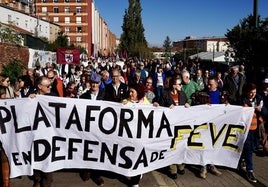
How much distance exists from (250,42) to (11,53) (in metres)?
11.8

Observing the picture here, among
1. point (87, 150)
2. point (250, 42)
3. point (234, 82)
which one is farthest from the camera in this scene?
point (250, 42)

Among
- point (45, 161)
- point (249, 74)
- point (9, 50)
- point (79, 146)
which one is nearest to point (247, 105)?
point (79, 146)

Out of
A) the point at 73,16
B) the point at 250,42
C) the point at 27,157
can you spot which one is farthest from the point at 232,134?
the point at 73,16

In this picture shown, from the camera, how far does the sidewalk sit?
5.93 meters

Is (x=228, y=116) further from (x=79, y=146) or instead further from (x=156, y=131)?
(x=79, y=146)

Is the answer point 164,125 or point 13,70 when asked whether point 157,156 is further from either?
point 13,70

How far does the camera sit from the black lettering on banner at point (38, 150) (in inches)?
213

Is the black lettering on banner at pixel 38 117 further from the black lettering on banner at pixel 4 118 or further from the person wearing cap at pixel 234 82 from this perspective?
the person wearing cap at pixel 234 82

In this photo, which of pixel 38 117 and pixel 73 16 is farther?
pixel 73 16

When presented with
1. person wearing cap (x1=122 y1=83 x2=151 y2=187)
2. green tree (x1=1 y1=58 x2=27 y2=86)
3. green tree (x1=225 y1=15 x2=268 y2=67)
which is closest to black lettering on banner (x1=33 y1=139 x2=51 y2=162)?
person wearing cap (x1=122 y1=83 x2=151 y2=187)

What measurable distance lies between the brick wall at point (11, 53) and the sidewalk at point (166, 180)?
12.1m

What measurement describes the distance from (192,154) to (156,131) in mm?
813

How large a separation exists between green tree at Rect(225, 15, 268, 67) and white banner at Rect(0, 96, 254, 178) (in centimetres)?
773

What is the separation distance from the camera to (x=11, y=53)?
18625mm
